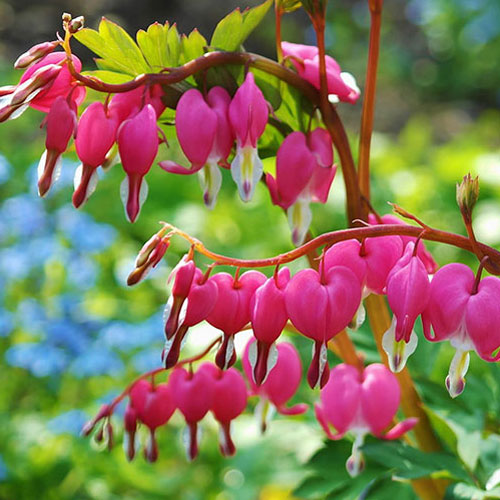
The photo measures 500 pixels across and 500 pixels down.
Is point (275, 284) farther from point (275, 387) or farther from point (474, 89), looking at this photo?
point (474, 89)

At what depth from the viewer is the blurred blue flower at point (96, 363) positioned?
2211mm

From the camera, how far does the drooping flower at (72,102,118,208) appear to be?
0.85 m

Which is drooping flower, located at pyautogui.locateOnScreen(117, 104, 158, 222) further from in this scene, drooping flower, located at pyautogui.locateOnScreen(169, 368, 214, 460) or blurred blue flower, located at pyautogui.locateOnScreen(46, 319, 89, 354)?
blurred blue flower, located at pyautogui.locateOnScreen(46, 319, 89, 354)

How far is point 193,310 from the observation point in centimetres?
83

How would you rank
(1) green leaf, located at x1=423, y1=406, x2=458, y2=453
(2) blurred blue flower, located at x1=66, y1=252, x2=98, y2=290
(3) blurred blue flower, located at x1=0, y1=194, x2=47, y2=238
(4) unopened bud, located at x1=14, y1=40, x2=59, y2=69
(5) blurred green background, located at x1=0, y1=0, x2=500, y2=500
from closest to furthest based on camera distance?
(4) unopened bud, located at x1=14, y1=40, x2=59, y2=69 → (1) green leaf, located at x1=423, y1=406, x2=458, y2=453 → (5) blurred green background, located at x1=0, y1=0, x2=500, y2=500 → (2) blurred blue flower, located at x1=66, y1=252, x2=98, y2=290 → (3) blurred blue flower, located at x1=0, y1=194, x2=47, y2=238

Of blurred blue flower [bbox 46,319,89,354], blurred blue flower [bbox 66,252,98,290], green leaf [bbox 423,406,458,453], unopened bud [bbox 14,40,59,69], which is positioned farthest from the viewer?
blurred blue flower [bbox 66,252,98,290]

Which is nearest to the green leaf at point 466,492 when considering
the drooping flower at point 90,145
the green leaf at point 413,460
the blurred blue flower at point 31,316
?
the green leaf at point 413,460

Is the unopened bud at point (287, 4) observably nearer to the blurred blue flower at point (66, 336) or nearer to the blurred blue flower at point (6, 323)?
the blurred blue flower at point (66, 336)

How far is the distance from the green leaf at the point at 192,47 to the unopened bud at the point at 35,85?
0.70 ft

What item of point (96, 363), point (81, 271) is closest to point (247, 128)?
point (96, 363)

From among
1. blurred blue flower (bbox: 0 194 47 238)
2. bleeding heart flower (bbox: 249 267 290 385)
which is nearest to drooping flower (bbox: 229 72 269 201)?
bleeding heart flower (bbox: 249 267 290 385)

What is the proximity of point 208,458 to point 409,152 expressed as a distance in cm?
227

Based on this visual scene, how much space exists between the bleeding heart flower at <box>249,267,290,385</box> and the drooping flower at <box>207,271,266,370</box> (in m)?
0.02

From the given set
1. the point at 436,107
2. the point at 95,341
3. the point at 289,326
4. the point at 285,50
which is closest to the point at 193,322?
the point at 289,326
